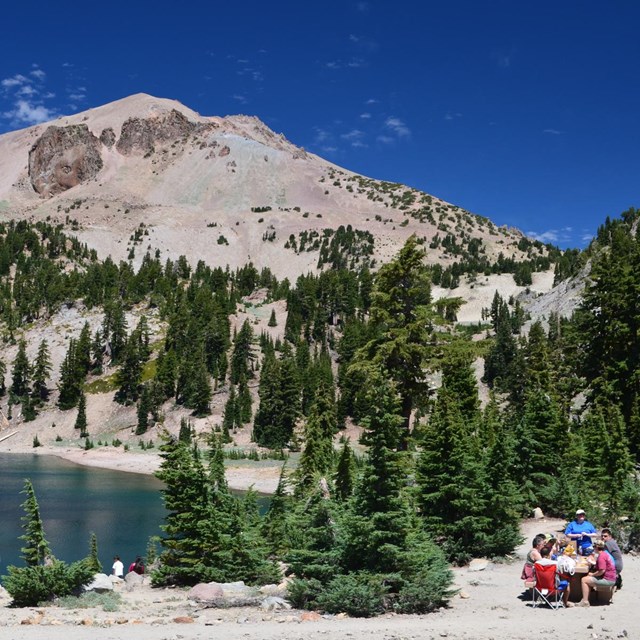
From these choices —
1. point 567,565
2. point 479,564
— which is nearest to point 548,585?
point 567,565

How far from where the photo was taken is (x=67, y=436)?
321 feet

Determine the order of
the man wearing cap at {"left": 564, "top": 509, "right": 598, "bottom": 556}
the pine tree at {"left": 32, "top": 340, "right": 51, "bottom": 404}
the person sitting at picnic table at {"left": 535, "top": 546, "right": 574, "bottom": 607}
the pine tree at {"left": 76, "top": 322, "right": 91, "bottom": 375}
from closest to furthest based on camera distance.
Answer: the person sitting at picnic table at {"left": 535, "top": 546, "right": 574, "bottom": 607} < the man wearing cap at {"left": 564, "top": 509, "right": 598, "bottom": 556} < the pine tree at {"left": 32, "top": 340, "right": 51, "bottom": 404} < the pine tree at {"left": 76, "top": 322, "right": 91, "bottom": 375}

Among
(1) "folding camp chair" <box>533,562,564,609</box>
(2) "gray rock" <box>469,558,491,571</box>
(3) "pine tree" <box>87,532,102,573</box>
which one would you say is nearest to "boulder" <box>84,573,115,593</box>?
(3) "pine tree" <box>87,532,102,573</box>

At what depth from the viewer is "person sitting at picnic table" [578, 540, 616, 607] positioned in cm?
1410

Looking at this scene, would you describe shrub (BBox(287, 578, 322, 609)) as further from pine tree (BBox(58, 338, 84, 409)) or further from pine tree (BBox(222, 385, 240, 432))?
pine tree (BBox(58, 338, 84, 409))

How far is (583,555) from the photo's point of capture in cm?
1532

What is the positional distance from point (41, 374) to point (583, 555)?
10439cm

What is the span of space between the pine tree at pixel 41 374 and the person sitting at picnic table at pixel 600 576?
104451mm

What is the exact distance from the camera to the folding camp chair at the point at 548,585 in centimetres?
1410

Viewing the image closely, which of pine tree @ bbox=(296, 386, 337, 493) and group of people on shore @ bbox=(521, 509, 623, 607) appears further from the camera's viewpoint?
pine tree @ bbox=(296, 386, 337, 493)

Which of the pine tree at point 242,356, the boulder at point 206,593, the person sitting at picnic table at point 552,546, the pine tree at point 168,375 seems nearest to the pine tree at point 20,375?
the pine tree at point 168,375

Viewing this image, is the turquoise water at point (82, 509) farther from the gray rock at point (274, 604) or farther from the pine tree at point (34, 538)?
the gray rock at point (274, 604)

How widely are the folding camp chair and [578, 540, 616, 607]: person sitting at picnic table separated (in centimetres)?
56

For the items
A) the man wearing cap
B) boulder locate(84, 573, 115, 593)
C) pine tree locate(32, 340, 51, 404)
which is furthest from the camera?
pine tree locate(32, 340, 51, 404)
